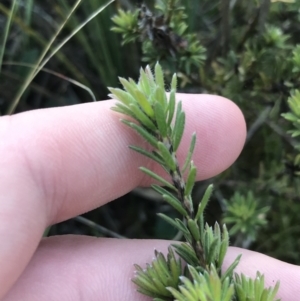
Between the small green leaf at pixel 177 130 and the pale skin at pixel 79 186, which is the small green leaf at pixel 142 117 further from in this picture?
the pale skin at pixel 79 186

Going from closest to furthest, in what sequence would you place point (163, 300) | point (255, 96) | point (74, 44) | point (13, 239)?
point (163, 300)
point (13, 239)
point (255, 96)
point (74, 44)

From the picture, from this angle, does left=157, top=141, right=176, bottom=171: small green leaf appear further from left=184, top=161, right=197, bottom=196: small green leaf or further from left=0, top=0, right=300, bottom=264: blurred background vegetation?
left=0, top=0, right=300, bottom=264: blurred background vegetation

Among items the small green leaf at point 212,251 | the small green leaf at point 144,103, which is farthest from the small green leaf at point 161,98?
the small green leaf at point 212,251

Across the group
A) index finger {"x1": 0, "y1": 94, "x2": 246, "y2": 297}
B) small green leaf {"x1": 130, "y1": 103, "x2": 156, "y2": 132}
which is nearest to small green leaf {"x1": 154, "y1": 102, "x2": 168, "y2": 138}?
small green leaf {"x1": 130, "y1": 103, "x2": 156, "y2": 132}

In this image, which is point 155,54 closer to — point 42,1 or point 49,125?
point 49,125

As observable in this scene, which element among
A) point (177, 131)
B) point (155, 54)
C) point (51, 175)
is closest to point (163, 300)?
point (177, 131)

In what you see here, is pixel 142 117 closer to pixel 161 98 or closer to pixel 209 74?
pixel 161 98

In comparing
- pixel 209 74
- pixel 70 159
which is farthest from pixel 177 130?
pixel 209 74
